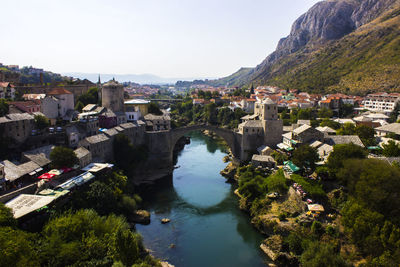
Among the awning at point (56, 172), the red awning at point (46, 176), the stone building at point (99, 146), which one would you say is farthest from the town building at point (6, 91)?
the red awning at point (46, 176)

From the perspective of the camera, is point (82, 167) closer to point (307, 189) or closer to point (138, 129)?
point (138, 129)

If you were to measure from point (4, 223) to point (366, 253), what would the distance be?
1966cm

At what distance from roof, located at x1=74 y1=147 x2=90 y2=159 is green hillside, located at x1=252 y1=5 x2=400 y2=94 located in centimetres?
5662

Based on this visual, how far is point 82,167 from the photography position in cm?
2395

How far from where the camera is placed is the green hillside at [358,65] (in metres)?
59.9

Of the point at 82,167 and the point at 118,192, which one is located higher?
the point at 82,167

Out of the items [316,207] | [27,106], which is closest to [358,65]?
[316,207]

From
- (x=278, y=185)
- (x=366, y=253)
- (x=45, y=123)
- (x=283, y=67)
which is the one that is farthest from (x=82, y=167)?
(x=283, y=67)

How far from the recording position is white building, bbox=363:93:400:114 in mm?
46688

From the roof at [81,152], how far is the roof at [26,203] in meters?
6.46

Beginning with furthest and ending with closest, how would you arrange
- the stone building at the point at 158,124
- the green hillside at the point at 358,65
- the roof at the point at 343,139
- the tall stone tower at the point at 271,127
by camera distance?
the green hillside at the point at 358,65, the stone building at the point at 158,124, the tall stone tower at the point at 271,127, the roof at the point at 343,139

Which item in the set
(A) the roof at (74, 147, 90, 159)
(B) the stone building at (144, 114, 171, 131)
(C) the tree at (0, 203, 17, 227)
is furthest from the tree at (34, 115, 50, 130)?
(C) the tree at (0, 203, 17, 227)

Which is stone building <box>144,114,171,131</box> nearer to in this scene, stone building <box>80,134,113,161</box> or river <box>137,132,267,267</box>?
river <box>137,132,267,267</box>

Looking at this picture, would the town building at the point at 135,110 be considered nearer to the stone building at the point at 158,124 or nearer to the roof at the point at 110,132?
the stone building at the point at 158,124
